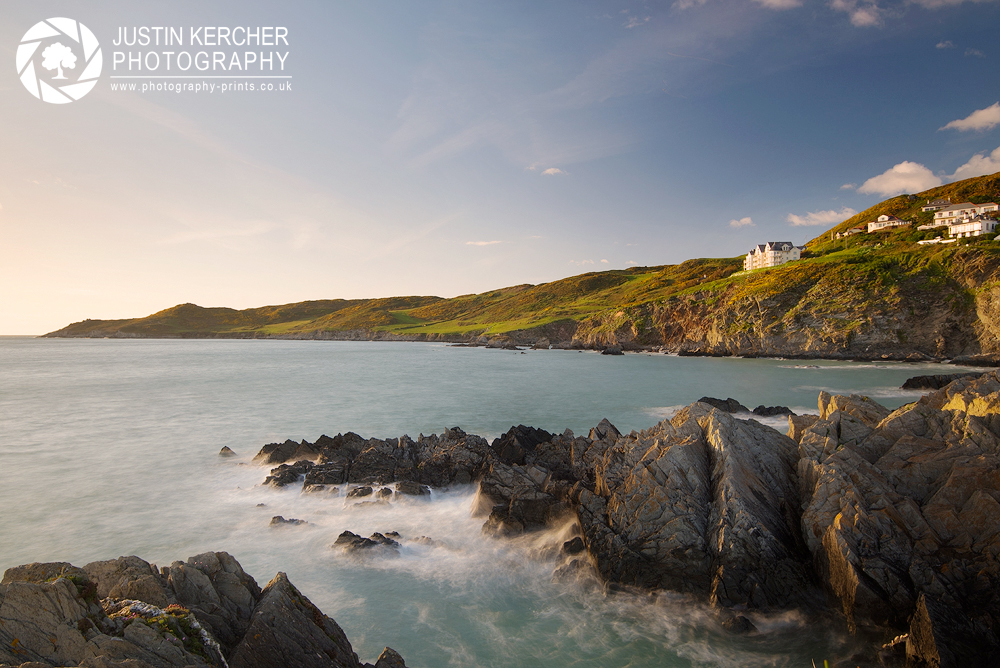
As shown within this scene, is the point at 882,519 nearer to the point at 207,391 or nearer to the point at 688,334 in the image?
the point at 207,391

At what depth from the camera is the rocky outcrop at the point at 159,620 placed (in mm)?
5164

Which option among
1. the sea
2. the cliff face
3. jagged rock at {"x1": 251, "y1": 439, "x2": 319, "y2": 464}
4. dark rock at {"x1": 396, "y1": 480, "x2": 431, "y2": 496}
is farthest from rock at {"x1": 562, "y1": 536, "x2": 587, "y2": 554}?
the cliff face

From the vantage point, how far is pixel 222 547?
13.7 m

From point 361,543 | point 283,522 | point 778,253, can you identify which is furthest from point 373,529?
point 778,253

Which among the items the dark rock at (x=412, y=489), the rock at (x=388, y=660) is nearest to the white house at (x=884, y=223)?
the dark rock at (x=412, y=489)

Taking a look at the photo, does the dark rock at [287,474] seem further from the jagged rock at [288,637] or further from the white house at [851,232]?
the white house at [851,232]

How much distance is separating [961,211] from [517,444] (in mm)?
132332

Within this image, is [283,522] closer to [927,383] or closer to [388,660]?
[388,660]

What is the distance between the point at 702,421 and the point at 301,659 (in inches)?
486

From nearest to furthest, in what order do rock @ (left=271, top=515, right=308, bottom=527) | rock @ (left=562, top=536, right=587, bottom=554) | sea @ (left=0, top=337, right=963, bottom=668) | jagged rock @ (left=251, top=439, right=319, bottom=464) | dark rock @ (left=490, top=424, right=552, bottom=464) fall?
sea @ (left=0, top=337, right=963, bottom=668) → rock @ (left=562, top=536, right=587, bottom=554) → rock @ (left=271, top=515, right=308, bottom=527) → dark rock @ (left=490, top=424, right=552, bottom=464) → jagged rock @ (left=251, top=439, right=319, bottom=464)

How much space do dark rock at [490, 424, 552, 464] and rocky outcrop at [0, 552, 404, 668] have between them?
11.2 metres

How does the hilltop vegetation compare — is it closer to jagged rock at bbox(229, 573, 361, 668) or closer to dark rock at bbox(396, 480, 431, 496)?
dark rock at bbox(396, 480, 431, 496)

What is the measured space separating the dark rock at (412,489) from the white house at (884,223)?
442 feet

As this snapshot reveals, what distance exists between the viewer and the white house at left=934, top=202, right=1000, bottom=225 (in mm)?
94875
